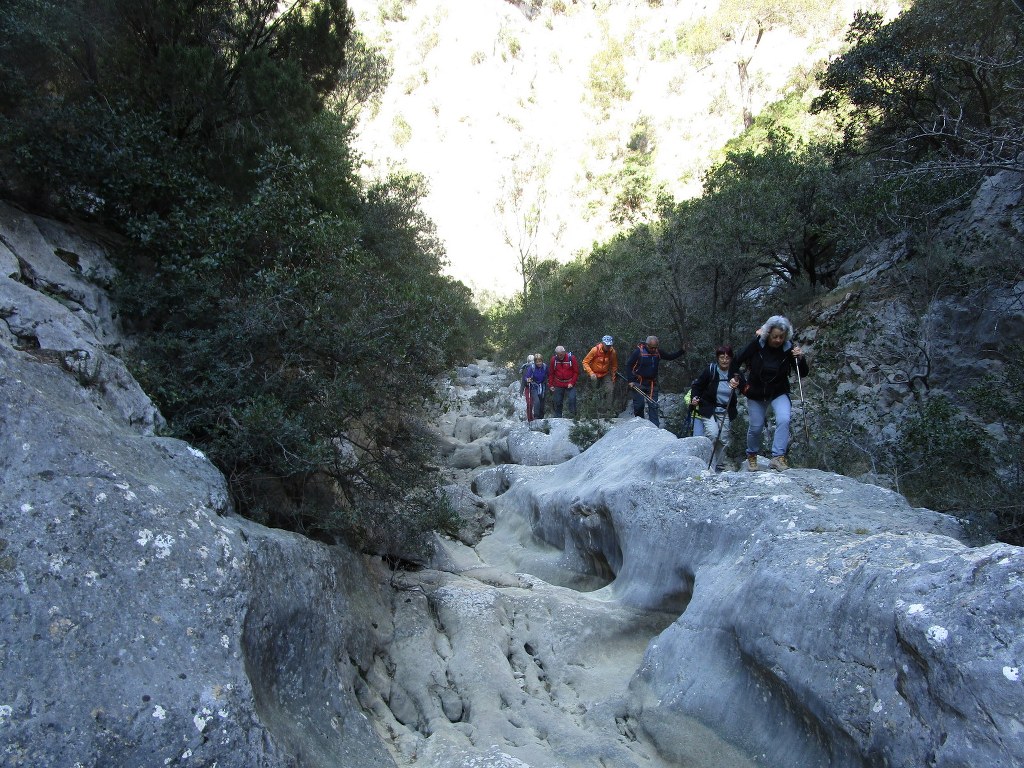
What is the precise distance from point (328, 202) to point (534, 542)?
6786mm

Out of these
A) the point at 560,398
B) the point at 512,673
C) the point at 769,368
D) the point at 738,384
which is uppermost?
the point at 769,368

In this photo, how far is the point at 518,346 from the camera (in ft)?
87.2

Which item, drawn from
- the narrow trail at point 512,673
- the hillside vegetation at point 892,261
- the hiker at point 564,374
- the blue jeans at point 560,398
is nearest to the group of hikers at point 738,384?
the hiker at point 564,374

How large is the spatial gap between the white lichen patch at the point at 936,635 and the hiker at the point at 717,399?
5200 millimetres

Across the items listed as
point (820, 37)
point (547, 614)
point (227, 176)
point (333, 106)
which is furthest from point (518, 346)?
point (820, 37)

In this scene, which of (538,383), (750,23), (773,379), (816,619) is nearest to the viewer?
(816,619)

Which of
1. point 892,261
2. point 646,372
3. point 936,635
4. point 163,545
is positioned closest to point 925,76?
point 892,261

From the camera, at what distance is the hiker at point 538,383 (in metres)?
15.9

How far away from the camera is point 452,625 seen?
7.05 meters

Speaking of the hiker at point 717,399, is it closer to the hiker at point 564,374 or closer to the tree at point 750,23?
the hiker at point 564,374

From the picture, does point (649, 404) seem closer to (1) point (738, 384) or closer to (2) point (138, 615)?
Answer: (1) point (738, 384)

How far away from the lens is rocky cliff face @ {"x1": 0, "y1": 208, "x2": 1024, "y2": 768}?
3434 millimetres

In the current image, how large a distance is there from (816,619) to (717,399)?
497cm

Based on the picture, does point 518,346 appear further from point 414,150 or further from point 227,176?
point 414,150
